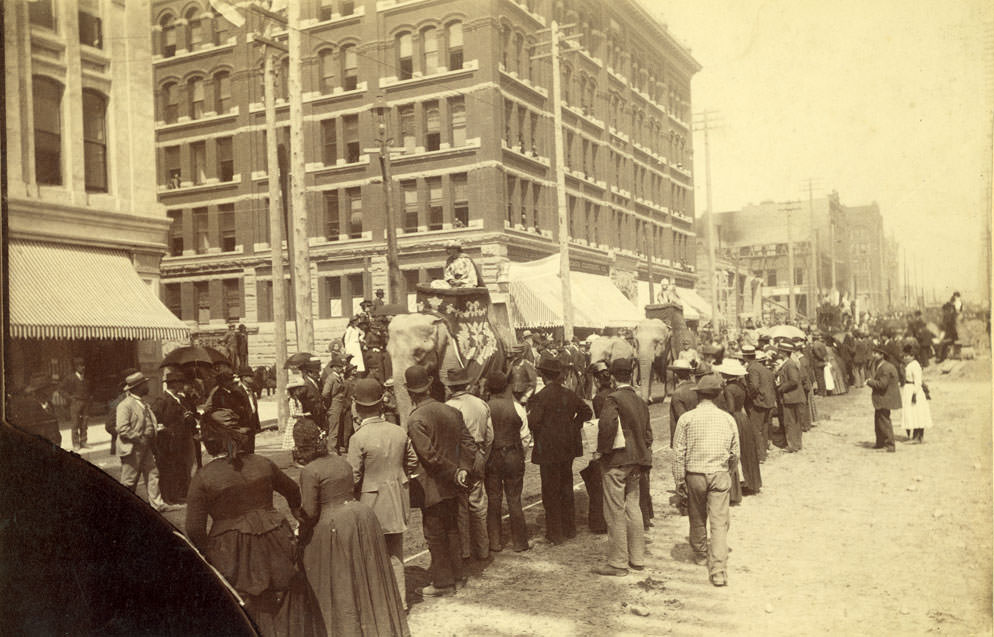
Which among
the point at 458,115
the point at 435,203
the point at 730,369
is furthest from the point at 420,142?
the point at 730,369

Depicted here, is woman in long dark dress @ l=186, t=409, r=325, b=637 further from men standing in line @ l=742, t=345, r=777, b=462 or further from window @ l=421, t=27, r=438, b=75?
men standing in line @ l=742, t=345, r=777, b=462

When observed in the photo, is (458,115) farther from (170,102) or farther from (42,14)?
(42,14)

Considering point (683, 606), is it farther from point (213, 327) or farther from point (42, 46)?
point (42, 46)

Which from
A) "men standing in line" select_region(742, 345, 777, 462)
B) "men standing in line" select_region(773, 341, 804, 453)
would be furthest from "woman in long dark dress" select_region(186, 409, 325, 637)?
"men standing in line" select_region(773, 341, 804, 453)

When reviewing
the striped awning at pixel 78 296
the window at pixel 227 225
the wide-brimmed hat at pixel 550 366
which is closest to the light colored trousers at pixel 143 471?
the striped awning at pixel 78 296

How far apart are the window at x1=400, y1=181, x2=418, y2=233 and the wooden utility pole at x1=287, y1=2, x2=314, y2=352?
72cm

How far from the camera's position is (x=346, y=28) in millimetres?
5340

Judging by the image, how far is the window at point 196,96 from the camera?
5317 mm

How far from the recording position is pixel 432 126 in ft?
16.8

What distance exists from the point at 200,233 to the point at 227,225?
24 centimetres


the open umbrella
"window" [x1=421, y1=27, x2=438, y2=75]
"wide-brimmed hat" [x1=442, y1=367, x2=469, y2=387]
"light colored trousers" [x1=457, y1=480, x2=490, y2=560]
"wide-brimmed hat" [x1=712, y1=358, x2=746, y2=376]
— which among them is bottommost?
"light colored trousers" [x1=457, y1=480, x2=490, y2=560]

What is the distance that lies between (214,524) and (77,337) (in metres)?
2.20

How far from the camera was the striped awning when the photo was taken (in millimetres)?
4688

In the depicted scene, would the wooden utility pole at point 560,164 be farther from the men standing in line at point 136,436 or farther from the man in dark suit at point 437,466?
the men standing in line at point 136,436
